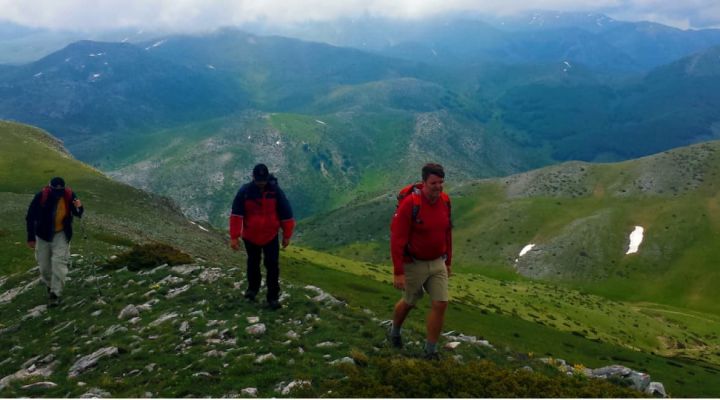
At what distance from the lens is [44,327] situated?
2056cm

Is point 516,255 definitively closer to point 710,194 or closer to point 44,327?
point 710,194

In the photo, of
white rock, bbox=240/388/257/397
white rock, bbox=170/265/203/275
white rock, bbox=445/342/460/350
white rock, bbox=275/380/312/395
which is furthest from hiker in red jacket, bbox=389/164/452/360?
white rock, bbox=170/265/203/275

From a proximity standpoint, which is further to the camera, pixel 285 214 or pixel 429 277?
pixel 285 214

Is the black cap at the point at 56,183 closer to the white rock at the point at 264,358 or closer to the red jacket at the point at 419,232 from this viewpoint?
the white rock at the point at 264,358

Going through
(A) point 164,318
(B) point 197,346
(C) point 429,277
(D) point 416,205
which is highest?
(D) point 416,205

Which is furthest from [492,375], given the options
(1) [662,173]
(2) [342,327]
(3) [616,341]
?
(1) [662,173]

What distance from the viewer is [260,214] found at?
18078 mm

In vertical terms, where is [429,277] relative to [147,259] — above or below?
above

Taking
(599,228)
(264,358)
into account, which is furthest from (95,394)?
(599,228)

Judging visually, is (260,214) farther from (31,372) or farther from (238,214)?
(31,372)

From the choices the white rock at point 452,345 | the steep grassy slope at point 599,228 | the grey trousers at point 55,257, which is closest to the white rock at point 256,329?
the white rock at point 452,345

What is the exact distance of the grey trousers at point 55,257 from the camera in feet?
73.5

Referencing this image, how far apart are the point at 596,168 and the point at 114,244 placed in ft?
602

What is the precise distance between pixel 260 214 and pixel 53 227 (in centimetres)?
1054
